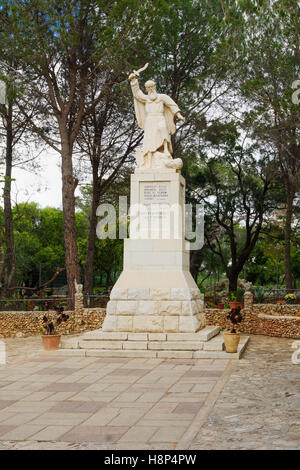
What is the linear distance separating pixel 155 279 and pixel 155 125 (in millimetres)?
3341

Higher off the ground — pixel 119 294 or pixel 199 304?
pixel 119 294

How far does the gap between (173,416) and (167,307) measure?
500cm

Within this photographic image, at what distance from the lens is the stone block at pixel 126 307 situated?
1034 cm

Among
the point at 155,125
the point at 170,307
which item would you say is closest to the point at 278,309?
the point at 170,307

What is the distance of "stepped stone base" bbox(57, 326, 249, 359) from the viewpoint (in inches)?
368

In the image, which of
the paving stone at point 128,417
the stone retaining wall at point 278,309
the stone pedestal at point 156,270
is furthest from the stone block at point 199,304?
the paving stone at point 128,417

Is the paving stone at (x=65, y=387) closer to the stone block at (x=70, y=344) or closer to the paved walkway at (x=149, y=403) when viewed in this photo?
the paved walkway at (x=149, y=403)

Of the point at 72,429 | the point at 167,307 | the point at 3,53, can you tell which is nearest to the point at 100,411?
the point at 72,429

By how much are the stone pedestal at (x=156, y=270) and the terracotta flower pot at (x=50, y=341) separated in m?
0.98

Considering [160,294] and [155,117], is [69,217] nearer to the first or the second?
[155,117]

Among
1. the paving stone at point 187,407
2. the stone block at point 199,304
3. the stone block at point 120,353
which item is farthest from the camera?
the stone block at point 199,304

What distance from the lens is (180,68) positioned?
19.4m

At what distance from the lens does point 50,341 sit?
9898 mm

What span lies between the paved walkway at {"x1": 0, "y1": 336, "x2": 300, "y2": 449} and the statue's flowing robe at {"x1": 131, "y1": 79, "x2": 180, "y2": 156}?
15.5 ft
